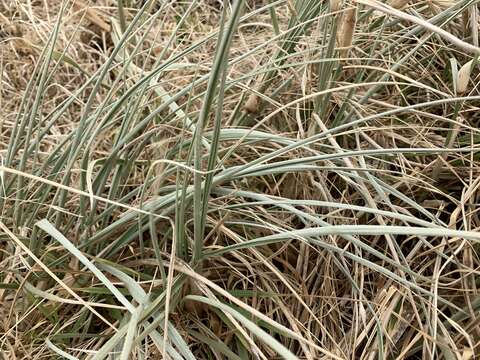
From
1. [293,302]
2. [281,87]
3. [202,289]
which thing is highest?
[281,87]

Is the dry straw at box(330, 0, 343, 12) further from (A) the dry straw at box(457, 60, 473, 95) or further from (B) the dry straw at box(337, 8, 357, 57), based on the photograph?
(A) the dry straw at box(457, 60, 473, 95)

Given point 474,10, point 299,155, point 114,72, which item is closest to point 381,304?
point 299,155

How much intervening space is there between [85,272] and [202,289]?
153 millimetres

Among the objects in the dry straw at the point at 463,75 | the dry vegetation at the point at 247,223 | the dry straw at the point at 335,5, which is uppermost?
the dry straw at the point at 335,5

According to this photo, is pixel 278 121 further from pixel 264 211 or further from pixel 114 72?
pixel 114 72

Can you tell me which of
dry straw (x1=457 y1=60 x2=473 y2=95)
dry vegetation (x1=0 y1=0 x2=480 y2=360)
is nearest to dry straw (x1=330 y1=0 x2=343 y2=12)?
dry vegetation (x1=0 y1=0 x2=480 y2=360)

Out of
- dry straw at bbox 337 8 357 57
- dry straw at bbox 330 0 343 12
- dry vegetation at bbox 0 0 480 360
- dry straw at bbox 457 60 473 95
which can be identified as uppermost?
dry straw at bbox 330 0 343 12

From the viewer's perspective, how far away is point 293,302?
0.79 meters

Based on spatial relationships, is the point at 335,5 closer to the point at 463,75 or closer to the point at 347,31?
the point at 347,31

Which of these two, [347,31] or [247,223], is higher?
[347,31]

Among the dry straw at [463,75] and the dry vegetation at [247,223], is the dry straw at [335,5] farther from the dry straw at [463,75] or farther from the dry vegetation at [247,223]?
the dry straw at [463,75]

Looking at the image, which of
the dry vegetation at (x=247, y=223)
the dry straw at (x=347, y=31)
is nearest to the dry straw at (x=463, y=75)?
the dry vegetation at (x=247, y=223)

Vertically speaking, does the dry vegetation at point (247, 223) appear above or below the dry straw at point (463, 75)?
below

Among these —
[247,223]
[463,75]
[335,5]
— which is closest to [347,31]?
[335,5]
